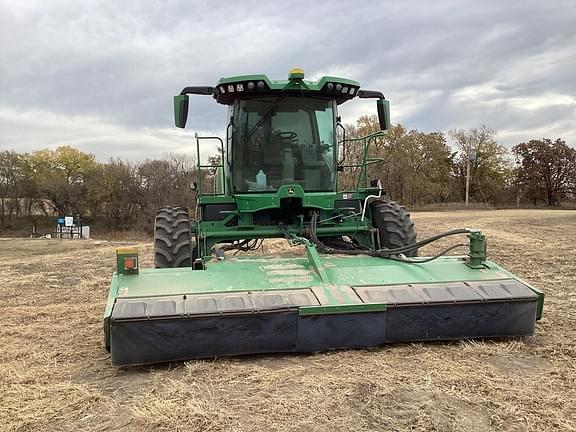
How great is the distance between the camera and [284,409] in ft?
9.51

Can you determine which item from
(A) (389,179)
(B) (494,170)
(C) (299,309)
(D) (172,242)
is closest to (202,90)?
(D) (172,242)

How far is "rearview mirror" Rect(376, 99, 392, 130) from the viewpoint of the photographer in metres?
6.31

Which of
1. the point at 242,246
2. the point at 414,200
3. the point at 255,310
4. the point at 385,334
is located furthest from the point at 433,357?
the point at 414,200

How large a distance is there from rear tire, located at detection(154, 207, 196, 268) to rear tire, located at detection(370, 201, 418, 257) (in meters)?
2.13

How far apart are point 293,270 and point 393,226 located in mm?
1965

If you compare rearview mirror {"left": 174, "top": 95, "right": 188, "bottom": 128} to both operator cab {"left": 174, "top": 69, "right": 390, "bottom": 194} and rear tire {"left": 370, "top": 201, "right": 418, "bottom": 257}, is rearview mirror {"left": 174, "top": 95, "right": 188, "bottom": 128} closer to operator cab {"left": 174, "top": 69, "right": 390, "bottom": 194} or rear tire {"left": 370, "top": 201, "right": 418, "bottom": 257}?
operator cab {"left": 174, "top": 69, "right": 390, "bottom": 194}

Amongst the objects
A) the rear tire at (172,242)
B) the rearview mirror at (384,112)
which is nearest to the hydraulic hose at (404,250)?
the rear tire at (172,242)

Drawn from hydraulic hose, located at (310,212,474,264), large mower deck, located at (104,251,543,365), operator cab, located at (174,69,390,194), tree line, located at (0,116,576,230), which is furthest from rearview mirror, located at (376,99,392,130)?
tree line, located at (0,116,576,230)

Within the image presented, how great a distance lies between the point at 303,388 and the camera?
10.5 ft

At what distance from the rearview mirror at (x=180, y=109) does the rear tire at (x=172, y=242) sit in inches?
41.4

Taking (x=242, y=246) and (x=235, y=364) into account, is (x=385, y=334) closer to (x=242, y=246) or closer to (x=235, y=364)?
(x=235, y=364)

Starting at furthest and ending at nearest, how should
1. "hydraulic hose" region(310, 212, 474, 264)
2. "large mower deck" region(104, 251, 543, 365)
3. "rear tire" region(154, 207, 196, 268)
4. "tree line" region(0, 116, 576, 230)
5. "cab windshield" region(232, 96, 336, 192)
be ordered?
"tree line" region(0, 116, 576, 230) → "cab windshield" region(232, 96, 336, 192) → "rear tire" region(154, 207, 196, 268) → "hydraulic hose" region(310, 212, 474, 264) → "large mower deck" region(104, 251, 543, 365)

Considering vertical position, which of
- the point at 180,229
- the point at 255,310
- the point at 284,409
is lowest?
the point at 284,409

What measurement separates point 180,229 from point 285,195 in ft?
3.78
